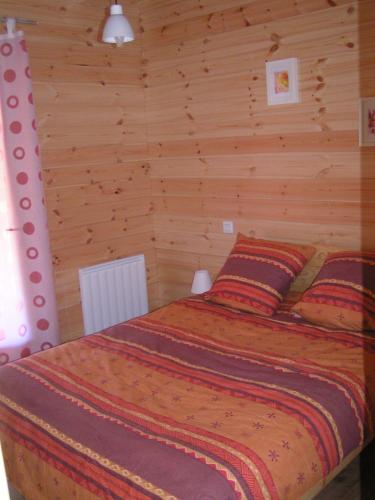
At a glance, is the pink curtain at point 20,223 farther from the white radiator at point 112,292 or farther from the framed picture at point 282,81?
the framed picture at point 282,81

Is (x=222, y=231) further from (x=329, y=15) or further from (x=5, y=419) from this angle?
(x=5, y=419)

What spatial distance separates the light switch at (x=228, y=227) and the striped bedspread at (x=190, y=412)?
102cm

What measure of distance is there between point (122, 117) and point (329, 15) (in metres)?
1.57

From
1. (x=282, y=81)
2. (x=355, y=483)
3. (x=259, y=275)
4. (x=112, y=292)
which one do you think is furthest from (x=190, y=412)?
(x=282, y=81)

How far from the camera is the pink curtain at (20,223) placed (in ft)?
10.5

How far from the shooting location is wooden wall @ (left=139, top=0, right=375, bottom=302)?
3.13m

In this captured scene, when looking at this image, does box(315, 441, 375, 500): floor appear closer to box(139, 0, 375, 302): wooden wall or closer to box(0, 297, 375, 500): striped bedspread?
box(0, 297, 375, 500): striped bedspread

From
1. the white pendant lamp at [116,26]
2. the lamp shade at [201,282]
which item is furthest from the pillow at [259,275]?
the white pendant lamp at [116,26]

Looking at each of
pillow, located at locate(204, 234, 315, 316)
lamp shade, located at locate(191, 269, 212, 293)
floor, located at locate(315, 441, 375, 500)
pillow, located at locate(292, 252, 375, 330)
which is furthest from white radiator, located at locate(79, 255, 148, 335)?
floor, located at locate(315, 441, 375, 500)

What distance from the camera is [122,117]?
3.99m

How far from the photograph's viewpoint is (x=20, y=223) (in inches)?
131

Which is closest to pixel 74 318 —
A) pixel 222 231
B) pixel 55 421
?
pixel 222 231

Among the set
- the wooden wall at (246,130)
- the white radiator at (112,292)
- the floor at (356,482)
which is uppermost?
the wooden wall at (246,130)

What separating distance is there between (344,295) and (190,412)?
1.08 meters
